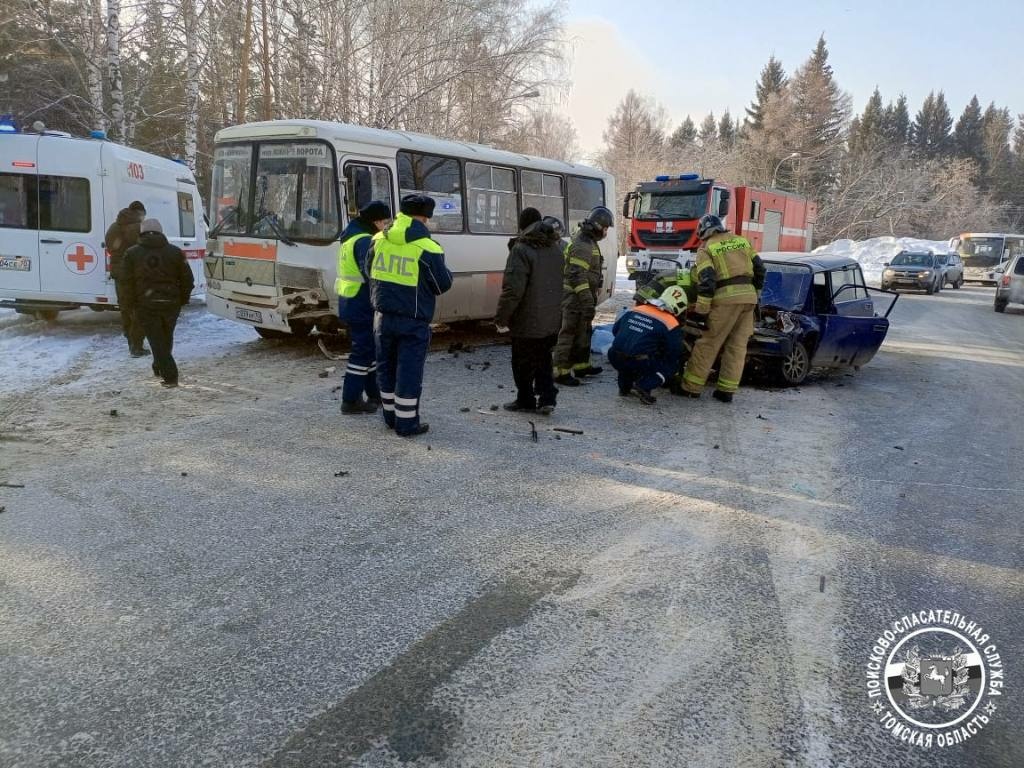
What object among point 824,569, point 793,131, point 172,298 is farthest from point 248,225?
point 793,131

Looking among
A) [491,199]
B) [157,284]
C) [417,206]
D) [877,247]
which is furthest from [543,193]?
[877,247]

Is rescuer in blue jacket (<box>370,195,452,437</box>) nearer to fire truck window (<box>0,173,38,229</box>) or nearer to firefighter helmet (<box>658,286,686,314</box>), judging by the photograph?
firefighter helmet (<box>658,286,686,314</box>)

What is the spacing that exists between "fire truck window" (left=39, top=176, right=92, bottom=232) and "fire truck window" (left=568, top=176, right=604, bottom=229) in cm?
766

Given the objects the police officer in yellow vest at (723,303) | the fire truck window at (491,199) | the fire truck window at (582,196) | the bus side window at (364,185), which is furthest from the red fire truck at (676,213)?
the police officer in yellow vest at (723,303)

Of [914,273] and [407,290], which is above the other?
[914,273]

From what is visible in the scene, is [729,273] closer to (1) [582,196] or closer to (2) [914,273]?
(1) [582,196]

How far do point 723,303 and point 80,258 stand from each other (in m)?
8.93

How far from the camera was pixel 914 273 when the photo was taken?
25.7m

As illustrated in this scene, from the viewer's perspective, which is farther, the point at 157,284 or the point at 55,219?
the point at 55,219

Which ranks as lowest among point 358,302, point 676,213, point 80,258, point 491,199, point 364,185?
point 358,302

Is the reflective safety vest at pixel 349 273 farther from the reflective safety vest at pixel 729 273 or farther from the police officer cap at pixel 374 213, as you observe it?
the reflective safety vest at pixel 729 273

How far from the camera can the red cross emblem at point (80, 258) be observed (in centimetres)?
1041

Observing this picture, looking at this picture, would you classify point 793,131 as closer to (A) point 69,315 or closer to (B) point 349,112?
(B) point 349,112

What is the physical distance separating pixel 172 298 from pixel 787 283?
714 cm
